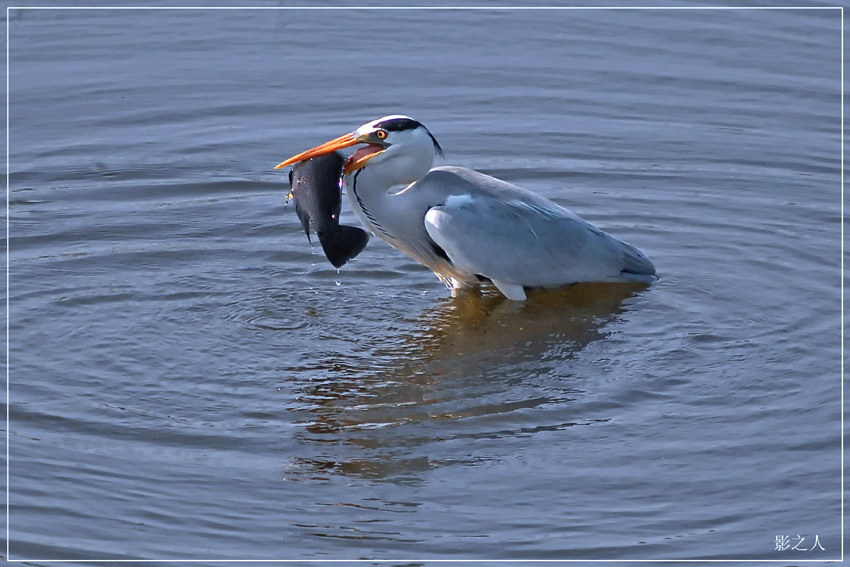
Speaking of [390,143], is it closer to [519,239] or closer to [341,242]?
[341,242]

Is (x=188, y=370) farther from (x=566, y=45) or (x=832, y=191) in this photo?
(x=566, y=45)

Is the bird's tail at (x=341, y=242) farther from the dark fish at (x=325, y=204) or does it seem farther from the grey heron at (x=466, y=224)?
the grey heron at (x=466, y=224)

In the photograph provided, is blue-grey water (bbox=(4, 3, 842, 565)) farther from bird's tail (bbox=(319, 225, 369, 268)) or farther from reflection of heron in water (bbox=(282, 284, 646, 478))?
bird's tail (bbox=(319, 225, 369, 268))

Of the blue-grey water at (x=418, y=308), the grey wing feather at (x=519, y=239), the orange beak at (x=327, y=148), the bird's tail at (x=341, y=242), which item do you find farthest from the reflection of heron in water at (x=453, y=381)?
the orange beak at (x=327, y=148)

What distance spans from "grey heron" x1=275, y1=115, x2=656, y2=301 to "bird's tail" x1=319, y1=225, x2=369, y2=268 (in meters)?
0.43

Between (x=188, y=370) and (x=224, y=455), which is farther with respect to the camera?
(x=188, y=370)

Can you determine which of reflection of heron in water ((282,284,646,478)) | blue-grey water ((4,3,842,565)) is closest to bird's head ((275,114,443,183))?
blue-grey water ((4,3,842,565))

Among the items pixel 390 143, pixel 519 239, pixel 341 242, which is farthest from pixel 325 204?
pixel 519 239

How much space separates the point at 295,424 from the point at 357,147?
82.4 inches

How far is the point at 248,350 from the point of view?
23.1 ft

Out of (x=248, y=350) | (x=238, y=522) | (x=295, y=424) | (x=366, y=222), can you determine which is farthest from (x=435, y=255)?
(x=238, y=522)

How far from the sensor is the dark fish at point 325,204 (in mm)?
7262

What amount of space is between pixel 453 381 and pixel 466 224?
1215mm

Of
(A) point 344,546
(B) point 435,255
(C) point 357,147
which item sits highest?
(C) point 357,147
